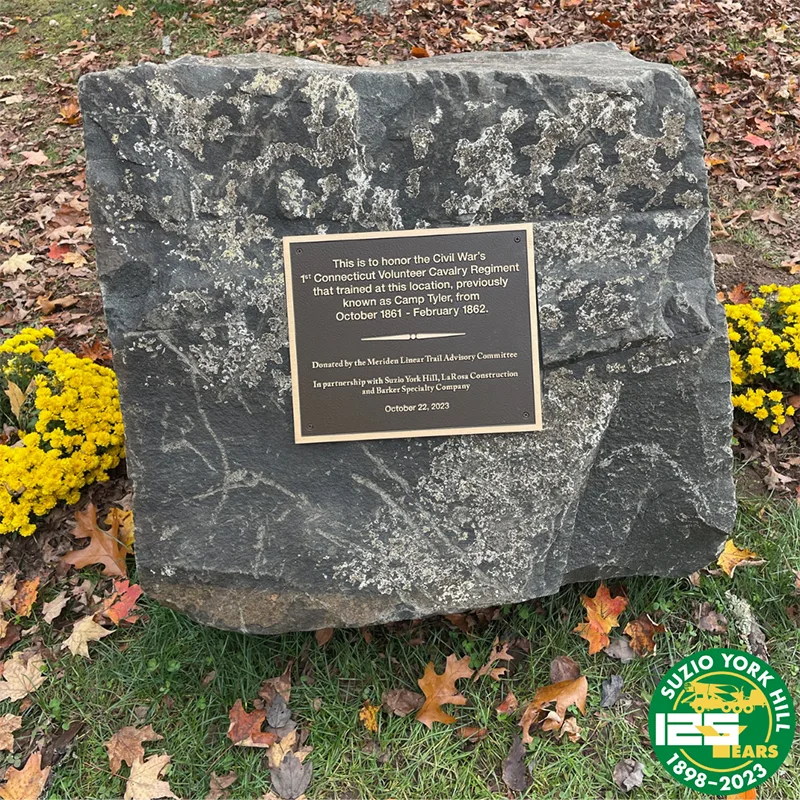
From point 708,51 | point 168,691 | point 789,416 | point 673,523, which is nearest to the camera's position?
point 673,523

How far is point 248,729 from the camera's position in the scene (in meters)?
2.53

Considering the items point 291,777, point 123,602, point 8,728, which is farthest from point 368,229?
point 8,728

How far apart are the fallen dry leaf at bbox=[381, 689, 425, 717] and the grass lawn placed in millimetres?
25

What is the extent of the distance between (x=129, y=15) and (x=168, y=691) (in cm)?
658

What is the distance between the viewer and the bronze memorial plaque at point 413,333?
230 cm

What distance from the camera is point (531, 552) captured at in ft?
7.77

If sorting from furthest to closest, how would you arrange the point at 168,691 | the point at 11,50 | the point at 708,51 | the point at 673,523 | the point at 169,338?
the point at 11,50, the point at 708,51, the point at 168,691, the point at 673,523, the point at 169,338

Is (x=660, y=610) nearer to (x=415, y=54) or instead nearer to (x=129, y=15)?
(x=415, y=54)

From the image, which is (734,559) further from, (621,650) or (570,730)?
(570,730)

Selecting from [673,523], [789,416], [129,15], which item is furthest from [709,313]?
[129,15]

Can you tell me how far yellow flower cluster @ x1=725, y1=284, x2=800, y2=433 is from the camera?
123 inches

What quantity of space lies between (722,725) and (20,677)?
8.51ft

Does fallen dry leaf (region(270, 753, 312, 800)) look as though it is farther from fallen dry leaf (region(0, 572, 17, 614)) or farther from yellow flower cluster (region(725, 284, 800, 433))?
yellow flower cluster (region(725, 284, 800, 433))

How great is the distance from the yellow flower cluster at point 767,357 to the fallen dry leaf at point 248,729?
95.5 inches
